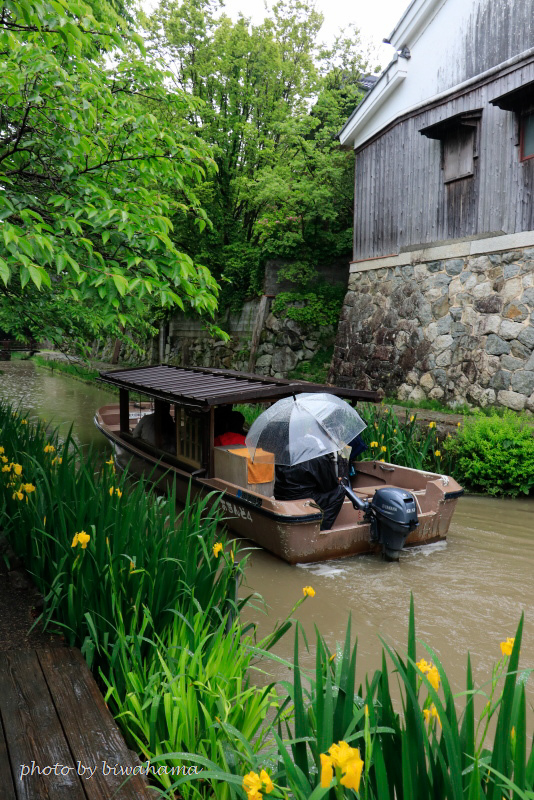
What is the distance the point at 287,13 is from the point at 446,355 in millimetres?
14450

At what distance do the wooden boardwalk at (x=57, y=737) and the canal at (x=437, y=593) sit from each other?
166 centimetres

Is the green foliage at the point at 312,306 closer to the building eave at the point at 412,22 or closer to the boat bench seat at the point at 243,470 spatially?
the building eave at the point at 412,22

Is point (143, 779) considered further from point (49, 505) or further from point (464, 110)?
point (464, 110)

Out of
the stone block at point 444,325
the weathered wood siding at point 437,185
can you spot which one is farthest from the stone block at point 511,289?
the stone block at point 444,325

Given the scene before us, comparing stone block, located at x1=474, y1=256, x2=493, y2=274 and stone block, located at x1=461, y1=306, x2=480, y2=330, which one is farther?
stone block, located at x1=461, y1=306, x2=480, y2=330

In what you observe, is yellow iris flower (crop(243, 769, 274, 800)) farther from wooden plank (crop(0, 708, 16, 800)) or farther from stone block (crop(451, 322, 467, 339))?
stone block (crop(451, 322, 467, 339))

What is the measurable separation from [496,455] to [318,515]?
353 cm

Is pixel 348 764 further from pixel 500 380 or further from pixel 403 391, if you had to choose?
pixel 403 391

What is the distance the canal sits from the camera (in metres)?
4.83

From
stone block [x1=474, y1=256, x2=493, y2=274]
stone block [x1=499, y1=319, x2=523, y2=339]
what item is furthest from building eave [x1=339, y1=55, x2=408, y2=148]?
stone block [x1=499, y1=319, x2=523, y2=339]

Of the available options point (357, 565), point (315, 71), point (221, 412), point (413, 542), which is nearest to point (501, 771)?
point (357, 565)

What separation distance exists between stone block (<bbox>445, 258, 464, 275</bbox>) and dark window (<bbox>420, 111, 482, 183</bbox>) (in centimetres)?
144

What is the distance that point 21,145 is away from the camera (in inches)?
212

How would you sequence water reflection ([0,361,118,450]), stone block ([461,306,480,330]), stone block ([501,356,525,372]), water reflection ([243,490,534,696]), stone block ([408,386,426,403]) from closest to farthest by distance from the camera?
water reflection ([243,490,534,696]) → stone block ([501,356,525,372]) → stone block ([461,306,480,330]) → stone block ([408,386,426,403]) → water reflection ([0,361,118,450])
